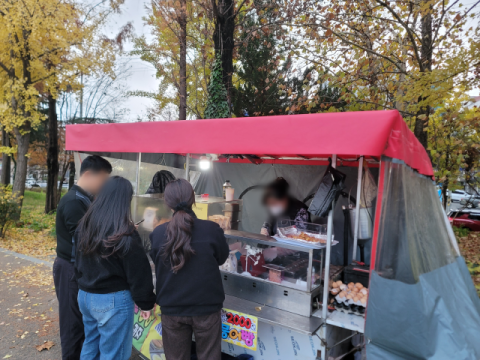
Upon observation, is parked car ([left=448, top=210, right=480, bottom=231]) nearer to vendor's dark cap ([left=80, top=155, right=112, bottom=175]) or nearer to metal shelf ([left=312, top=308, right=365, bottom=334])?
metal shelf ([left=312, top=308, right=365, bottom=334])

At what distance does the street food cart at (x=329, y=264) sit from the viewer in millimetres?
2115

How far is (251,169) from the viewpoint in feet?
21.4

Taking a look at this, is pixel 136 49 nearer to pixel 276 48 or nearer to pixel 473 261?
pixel 276 48

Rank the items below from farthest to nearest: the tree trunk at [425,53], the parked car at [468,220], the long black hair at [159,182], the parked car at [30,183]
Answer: the parked car at [30,183], the parked car at [468,220], the tree trunk at [425,53], the long black hair at [159,182]

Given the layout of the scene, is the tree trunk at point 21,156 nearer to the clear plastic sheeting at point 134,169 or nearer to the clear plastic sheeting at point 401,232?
the clear plastic sheeting at point 134,169

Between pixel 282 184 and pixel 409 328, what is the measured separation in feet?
10.8

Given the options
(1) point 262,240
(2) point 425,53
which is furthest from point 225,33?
(1) point 262,240

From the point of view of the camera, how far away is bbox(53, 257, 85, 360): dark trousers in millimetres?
2598

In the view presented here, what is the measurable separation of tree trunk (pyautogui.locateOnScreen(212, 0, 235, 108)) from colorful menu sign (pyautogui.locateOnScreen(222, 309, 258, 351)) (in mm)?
6112

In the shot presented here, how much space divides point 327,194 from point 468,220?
1310 cm

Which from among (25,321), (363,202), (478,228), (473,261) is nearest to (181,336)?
(363,202)

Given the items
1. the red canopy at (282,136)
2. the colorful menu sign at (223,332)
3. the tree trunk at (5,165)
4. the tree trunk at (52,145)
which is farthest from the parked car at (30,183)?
the colorful menu sign at (223,332)

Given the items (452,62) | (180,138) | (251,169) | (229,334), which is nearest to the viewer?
(229,334)

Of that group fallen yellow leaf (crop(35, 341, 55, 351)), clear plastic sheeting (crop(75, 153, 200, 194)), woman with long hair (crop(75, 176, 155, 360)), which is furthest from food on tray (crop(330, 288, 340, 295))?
fallen yellow leaf (crop(35, 341, 55, 351))
